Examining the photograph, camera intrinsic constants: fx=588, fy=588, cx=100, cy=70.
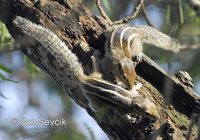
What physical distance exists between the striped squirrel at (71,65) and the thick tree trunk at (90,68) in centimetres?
4

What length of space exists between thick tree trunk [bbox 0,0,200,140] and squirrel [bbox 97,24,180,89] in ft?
0.39

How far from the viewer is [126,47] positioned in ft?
13.8

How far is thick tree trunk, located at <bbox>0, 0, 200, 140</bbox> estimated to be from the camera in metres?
3.20

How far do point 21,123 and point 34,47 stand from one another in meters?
0.86

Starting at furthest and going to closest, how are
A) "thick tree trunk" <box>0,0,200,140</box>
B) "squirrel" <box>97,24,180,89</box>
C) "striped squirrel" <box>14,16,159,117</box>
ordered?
"squirrel" <box>97,24,180,89</box>
"striped squirrel" <box>14,16,159,117</box>
"thick tree trunk" <box>0,0,200,140</box>

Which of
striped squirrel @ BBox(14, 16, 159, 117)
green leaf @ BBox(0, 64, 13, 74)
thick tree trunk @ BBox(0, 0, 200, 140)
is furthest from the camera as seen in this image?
green leaf @ BBox(0, 64, 13, 74)

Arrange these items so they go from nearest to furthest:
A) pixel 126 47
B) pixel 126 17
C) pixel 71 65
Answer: pixel 71 65, pixel 126 17, pixel 126 47

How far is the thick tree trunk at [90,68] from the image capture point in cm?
320

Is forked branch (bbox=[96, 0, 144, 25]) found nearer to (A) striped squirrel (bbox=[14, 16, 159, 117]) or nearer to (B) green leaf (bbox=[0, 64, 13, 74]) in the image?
(A) striped squirrel (bbox=[14, 16, 159, 117])

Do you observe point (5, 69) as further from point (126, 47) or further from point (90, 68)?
point (126, 47)

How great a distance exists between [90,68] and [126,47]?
2.31 feet

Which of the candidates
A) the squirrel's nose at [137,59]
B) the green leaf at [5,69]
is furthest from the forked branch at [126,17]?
the green leaf at [5,69]

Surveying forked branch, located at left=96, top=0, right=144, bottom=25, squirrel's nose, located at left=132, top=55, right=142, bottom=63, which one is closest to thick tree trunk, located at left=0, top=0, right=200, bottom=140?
squirrel's nose, located at left=132, top=55, right=142, bottom=63

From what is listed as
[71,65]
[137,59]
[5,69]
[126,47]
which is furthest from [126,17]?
[5,69]
